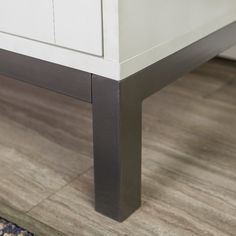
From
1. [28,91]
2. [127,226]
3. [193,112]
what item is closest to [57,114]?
[28,91]

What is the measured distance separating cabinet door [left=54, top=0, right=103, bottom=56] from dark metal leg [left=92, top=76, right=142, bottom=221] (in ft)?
0.18

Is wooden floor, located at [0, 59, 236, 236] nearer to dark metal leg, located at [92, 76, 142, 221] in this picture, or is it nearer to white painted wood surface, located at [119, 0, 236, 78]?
dark metal leg, located at [92, 76, 142, 221]

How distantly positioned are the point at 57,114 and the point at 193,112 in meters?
0.33

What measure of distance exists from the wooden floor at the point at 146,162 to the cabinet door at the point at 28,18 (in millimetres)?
302

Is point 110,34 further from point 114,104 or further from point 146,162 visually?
point 146,162

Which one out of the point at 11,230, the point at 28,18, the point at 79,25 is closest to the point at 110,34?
the point at 79,25

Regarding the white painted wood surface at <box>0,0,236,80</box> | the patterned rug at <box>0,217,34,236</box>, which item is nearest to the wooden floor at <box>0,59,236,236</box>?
the patterned rug at <box>0,217,34,236</box>

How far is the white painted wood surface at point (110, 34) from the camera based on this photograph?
0.74m

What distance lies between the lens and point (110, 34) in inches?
29.2

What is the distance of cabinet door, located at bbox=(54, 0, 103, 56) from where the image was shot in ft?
2.45

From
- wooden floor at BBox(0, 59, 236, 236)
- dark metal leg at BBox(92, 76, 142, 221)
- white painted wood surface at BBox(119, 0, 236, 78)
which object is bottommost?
wooden floor at BBox(0, 59, 236, 236)

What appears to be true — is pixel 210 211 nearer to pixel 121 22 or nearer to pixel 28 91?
pixel 121 22

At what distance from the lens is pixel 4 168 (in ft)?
3.49

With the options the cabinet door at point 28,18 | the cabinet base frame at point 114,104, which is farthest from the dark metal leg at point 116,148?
the cabinet door at point 28,18
